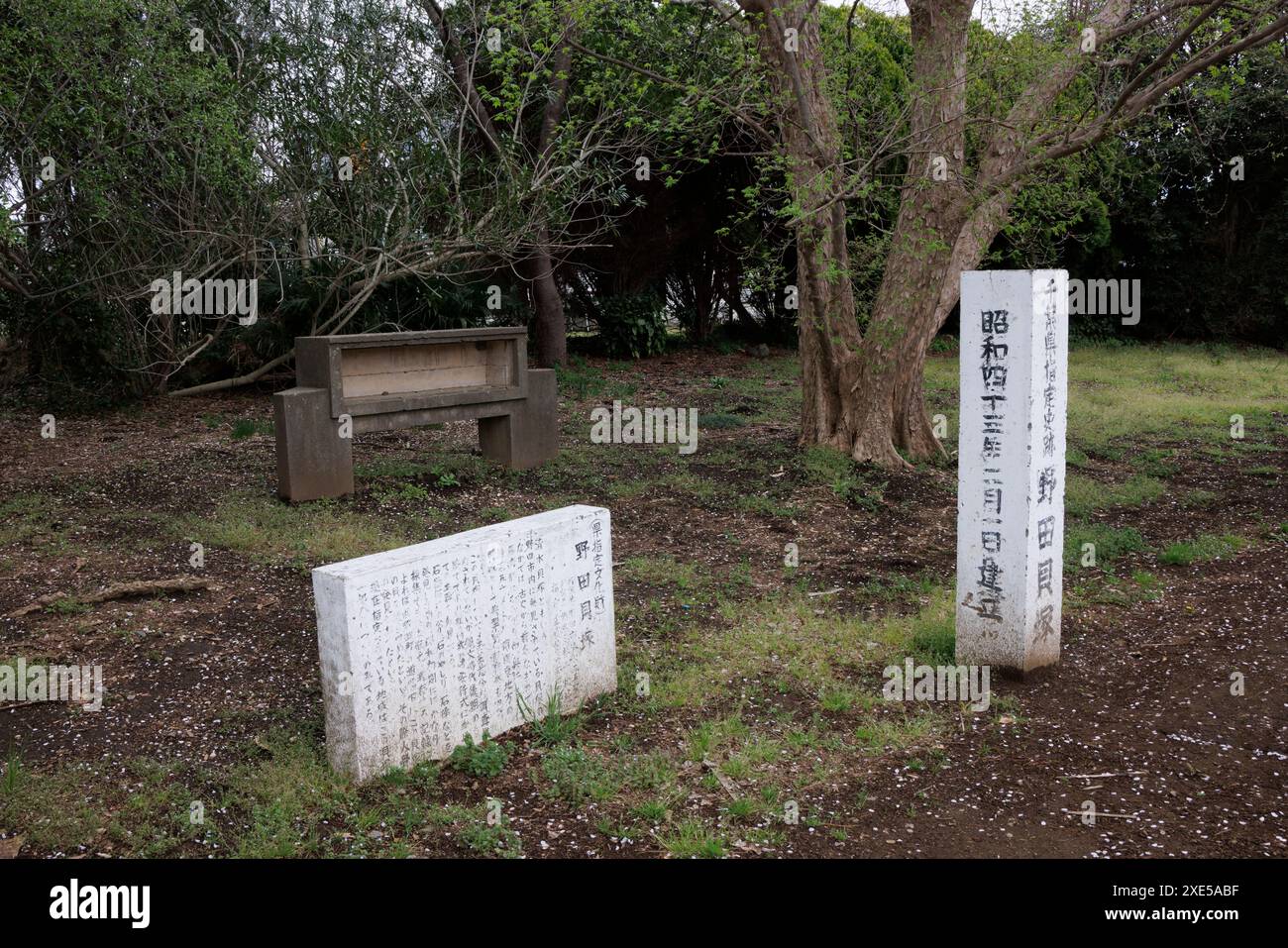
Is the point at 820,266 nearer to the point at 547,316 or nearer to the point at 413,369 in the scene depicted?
the point at 413,369

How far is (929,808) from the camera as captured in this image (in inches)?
171

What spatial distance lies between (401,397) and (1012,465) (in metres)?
5.14

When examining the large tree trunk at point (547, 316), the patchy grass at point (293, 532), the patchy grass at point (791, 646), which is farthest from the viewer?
the large tree trunk at point (547, 316)

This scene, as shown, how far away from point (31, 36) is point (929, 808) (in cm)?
789

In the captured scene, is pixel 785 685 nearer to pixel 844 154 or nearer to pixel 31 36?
pixel 844 154

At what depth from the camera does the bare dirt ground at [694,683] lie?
4.13 meters

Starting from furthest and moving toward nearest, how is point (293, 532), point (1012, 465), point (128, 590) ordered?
point (293, 532) < point (128, 590) < point (1012, 465)

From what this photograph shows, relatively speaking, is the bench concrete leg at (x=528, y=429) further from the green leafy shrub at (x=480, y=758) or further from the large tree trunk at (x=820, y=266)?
the green leafy shrub at (x=480, y=758)

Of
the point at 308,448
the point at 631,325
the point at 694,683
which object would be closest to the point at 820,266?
the point at 308,448

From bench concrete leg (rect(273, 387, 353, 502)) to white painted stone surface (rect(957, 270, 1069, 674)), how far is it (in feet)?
16.1

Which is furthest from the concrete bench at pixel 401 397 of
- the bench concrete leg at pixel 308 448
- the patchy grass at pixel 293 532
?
the patchy grass at pixel 293 532

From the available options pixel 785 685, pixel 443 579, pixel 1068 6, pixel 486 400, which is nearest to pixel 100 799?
pixel 443 579

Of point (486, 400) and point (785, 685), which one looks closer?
point (785, 685)

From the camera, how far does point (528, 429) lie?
992cm
